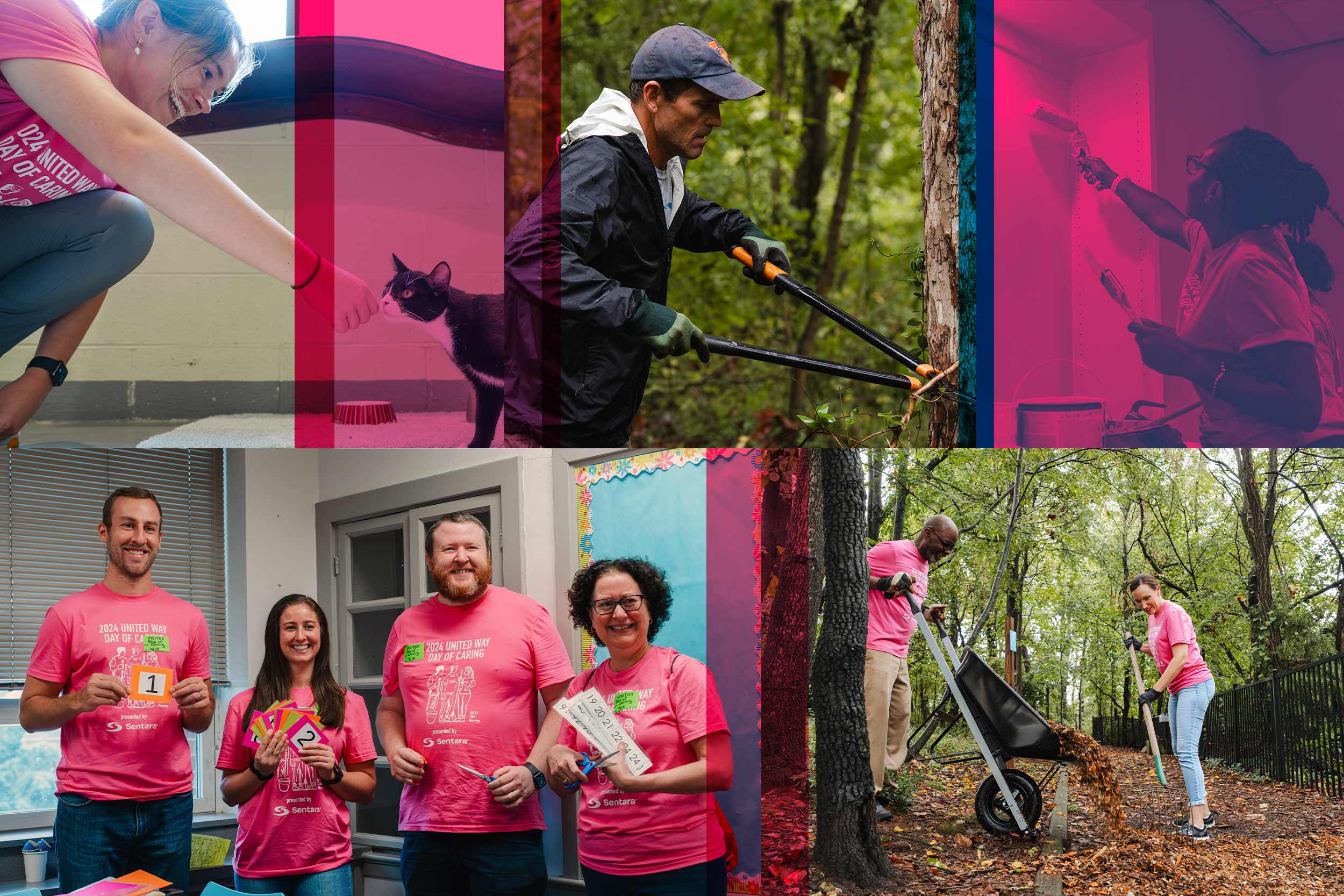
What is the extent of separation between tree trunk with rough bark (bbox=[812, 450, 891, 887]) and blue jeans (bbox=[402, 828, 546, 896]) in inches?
33.5

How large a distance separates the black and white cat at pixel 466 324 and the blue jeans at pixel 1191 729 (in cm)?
238

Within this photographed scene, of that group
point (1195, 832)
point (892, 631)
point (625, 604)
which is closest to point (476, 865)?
point (625, 604)

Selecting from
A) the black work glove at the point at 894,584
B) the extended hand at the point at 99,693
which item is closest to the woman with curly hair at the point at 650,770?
the black work glove at the point at 894,584

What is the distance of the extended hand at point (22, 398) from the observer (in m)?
4.02

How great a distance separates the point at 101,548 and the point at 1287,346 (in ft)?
13.5

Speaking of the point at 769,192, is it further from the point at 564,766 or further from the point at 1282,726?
the point at 1282,726

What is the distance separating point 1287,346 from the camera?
431cm

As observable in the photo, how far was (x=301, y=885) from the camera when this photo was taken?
3508 millimetres

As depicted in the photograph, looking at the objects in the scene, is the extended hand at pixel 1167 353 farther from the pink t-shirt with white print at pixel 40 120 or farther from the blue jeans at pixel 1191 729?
the pink t-shirt with white print at pixel 40 120

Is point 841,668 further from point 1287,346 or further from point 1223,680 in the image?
point 1287,346

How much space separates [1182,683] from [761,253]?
197cm

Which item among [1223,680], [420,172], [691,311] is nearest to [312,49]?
[420,172]

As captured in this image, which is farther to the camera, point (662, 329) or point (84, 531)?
point (662, 329)

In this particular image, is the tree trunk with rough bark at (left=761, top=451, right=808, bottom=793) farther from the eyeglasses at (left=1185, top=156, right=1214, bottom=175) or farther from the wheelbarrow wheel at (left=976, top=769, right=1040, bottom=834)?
the eyeglasses at (left=1185, top=156, right=1214, bottom=175)
